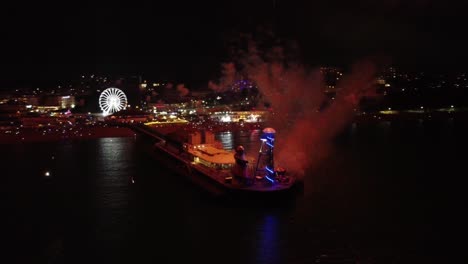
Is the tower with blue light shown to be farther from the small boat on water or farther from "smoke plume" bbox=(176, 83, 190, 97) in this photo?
"smoke plume" bbox=(176, 83, 190, 97)

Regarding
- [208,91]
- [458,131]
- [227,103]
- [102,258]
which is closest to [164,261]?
[102,258]

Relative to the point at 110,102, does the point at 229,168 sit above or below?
below

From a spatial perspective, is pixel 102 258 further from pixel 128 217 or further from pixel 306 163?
pixel 306 163

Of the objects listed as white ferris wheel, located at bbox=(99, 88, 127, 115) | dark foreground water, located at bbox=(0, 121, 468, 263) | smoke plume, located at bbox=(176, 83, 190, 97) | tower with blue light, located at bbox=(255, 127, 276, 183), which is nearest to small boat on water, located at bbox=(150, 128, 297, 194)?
tower with blue light, located at bbox=(255, 127, 276, 183)

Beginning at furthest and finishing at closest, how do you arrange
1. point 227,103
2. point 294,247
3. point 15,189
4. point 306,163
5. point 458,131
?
point 227,103, point 458,131, point 306,163, point 15,189, point 294,247

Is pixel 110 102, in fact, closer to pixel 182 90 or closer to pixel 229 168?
pixel 182 90

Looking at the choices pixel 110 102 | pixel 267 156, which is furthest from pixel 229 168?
pixel 110 102

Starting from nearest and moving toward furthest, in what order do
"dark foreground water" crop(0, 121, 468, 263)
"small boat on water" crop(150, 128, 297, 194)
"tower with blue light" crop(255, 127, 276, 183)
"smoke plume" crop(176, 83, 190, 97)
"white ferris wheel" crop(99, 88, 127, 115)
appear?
"dark foreground water" crop(0, 121, 468, 263), "small boat on water" crop(150, 128, 297, 194), "tower with blue light" crop(255, 127, 276, 183), "white ferris wheel" crop(99, 88, 127, 115), "smoke plume" crop(176, 83, 190, 97)
